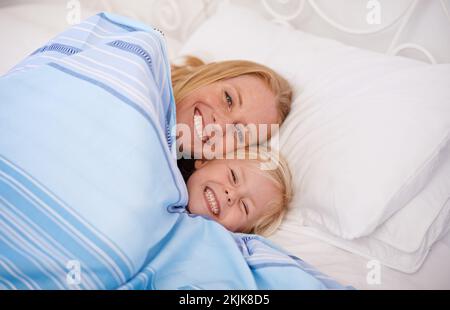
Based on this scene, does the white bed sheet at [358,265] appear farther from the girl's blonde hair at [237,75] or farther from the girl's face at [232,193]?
the girl's blonde hair at [237,75]

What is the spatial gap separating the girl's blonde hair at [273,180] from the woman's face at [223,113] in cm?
6

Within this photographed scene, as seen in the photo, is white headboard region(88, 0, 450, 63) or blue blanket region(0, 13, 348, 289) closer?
blue blanket region(0, 13, 348, 289)

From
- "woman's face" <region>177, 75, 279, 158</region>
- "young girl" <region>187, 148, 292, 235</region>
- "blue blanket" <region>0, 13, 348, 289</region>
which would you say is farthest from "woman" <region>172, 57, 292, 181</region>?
"blue blanket" <region>0, 13, 348, 289</region>

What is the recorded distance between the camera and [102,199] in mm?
833

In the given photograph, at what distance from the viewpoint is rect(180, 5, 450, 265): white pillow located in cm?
105

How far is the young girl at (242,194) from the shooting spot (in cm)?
116

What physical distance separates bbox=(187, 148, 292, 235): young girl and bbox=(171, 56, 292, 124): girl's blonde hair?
0.25 meters

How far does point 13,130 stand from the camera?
877 millimetres

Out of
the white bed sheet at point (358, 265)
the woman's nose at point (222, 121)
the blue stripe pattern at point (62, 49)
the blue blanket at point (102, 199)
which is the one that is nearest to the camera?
the blue blanket at point (102, 199)

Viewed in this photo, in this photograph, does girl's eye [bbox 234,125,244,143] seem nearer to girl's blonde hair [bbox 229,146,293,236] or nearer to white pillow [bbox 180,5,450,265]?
girl's blonde hair [bbox 229,146,293,236]

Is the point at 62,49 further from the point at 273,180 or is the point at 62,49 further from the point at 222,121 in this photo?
the point at 273,180

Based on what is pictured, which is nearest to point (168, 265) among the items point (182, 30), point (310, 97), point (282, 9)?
point (310, 97)

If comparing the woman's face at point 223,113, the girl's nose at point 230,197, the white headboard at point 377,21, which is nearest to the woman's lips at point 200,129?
the woman's face at point 223,113
